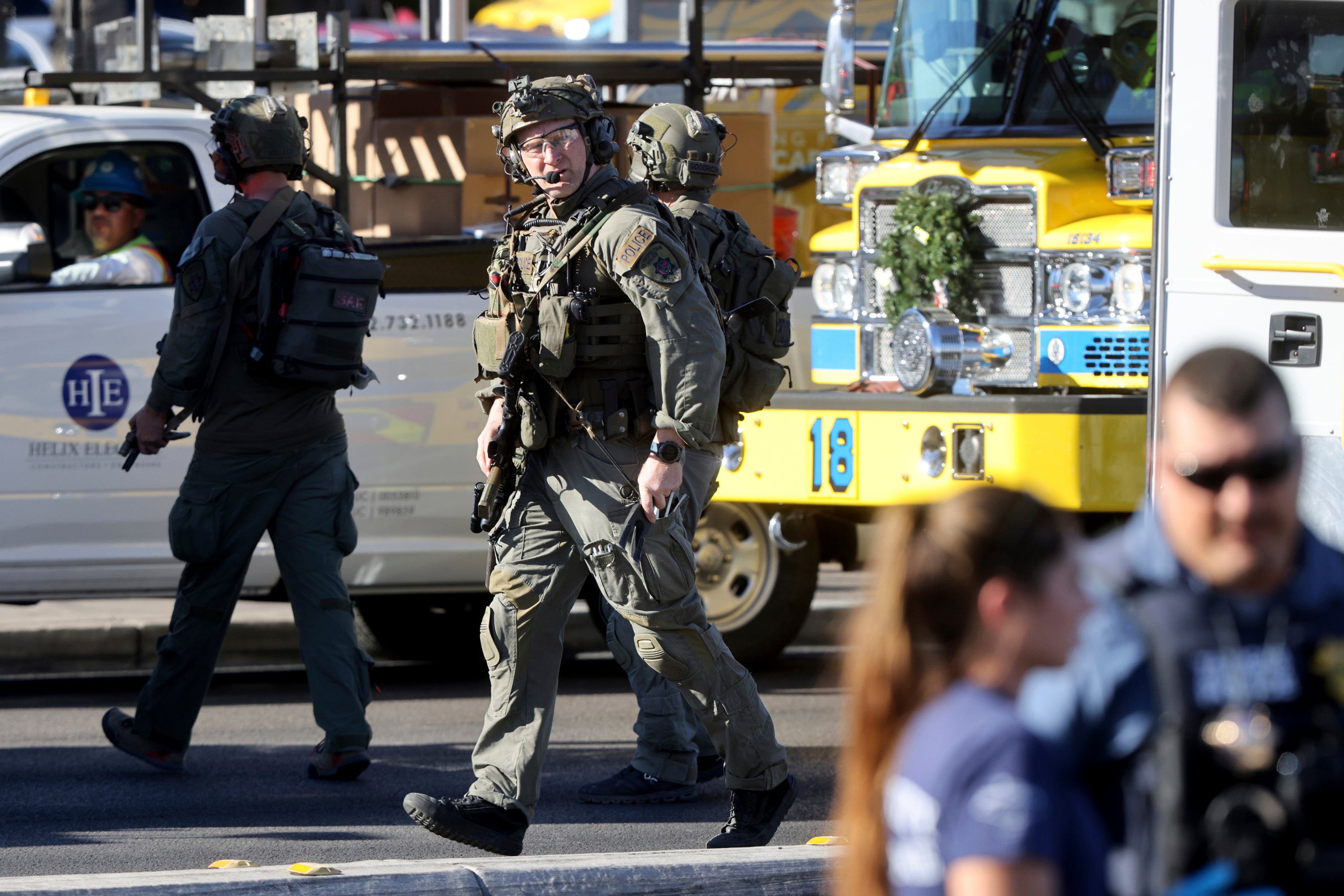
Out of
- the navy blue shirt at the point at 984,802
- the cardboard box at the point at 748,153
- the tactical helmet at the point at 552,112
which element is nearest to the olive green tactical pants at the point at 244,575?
the tactical helmet at the point at 552,112

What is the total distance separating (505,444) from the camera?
4.47 meters

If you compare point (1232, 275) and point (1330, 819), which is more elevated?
point (1232, 275)

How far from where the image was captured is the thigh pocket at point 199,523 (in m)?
5.43

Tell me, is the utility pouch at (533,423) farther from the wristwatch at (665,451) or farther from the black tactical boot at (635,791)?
the black tactical boot at (635,791)

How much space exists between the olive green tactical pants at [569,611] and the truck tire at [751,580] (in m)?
2.58

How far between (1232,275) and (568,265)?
196 centimetres

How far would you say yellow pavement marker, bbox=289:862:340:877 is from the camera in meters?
3.56

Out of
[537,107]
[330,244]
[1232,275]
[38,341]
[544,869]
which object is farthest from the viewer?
[38,341]

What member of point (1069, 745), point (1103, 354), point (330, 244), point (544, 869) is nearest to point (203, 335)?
point (330, 244)

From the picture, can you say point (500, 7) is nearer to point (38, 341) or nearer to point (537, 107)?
point (38, 341)

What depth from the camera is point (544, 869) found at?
3.68 m

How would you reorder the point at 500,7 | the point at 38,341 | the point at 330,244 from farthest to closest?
1. the point at 500,7
2. the point at 38,341
3. the point at 330,244

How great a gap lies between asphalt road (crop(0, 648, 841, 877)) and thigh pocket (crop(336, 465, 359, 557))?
72cm

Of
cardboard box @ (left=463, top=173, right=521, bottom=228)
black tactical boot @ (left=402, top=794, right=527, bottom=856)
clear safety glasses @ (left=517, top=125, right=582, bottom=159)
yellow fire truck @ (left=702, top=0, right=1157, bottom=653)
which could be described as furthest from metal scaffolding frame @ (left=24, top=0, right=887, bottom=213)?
black tactical boot @ (left=402, top=794, right=527, bottom=856)
